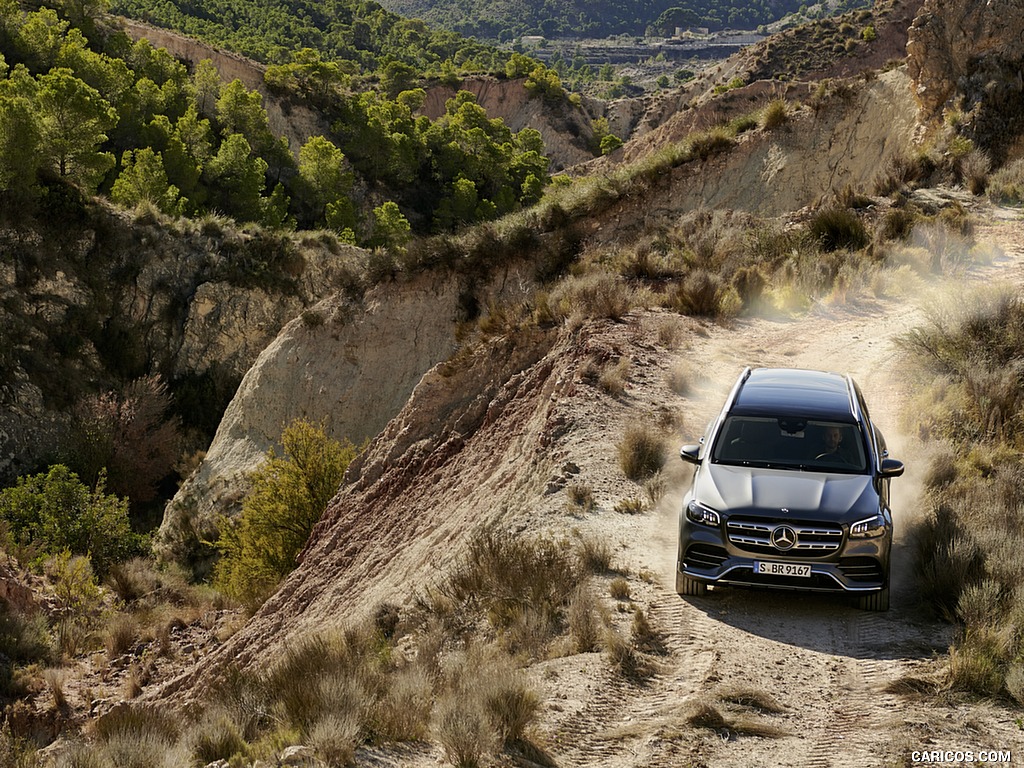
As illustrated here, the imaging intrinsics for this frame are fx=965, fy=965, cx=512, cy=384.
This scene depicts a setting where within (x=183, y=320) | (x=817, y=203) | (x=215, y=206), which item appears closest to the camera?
(x=817, y=203)

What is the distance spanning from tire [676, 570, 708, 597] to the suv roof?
162 cm

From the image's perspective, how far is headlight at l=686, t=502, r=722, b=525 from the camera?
774cm

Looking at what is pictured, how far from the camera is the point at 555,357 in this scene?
16.0 metres

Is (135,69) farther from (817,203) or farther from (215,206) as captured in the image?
(817,203)

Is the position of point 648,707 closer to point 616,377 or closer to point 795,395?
point 795,395

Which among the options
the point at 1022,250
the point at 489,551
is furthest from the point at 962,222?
the point at 489,551

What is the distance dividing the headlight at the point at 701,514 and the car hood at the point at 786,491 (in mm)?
52

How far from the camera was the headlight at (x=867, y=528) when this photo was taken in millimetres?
7492

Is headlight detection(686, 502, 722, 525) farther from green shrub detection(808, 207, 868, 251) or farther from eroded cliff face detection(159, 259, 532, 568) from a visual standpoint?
eroded cliff face detection(159, 259, 532, 568)

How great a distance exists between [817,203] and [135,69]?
55.6 meters

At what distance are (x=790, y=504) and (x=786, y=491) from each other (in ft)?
0.55

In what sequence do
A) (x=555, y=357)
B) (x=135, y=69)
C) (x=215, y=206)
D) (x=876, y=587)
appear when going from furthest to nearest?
(x=135, y=69)
(x=215, y=206)
(x=555, y=357)
(x=876, y=587)

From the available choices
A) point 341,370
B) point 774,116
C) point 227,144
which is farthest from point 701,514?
point 227,144

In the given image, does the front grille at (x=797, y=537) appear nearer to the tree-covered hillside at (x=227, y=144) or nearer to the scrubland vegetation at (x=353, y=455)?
the scrubland vegetation at (x=353, y=455)
